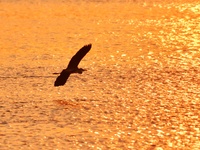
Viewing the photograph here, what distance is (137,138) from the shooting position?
93.4 ft

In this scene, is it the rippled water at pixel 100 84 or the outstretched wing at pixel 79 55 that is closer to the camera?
the outstretched wing at pixel 79 55

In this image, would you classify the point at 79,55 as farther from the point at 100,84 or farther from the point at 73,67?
the point at 100,84

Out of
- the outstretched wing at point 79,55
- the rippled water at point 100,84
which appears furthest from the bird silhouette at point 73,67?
the rippled water at point 100,84

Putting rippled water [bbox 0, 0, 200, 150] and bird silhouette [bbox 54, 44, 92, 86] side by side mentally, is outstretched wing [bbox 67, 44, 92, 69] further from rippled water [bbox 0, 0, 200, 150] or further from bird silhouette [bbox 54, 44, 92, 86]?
rippled water [bbox 0, 0, 200, 150]

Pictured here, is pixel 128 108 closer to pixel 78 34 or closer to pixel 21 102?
pixel 21 102

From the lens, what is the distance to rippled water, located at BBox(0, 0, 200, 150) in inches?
1134

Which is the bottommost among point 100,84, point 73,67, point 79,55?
point 100,84

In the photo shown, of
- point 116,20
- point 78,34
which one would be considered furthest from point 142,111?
point 116,20

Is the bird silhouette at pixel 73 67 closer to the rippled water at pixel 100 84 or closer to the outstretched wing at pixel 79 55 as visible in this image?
the outstretched wing at pixel 79 55

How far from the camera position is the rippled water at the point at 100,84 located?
28797 millimetres

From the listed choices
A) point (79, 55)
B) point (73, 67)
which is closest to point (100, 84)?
point (73, 67)

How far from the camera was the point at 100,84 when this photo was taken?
3797 centimetres

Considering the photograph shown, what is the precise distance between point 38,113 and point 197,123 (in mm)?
6680

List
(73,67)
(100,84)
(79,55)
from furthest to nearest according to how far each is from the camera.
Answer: (100,84)
(73,67)
(79,55)
